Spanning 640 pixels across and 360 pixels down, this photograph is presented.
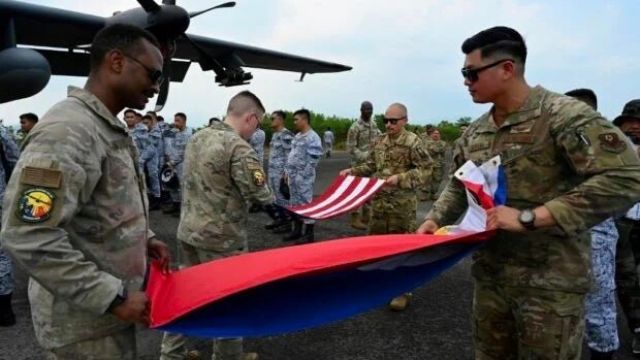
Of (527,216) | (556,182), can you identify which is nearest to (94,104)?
(527,216)

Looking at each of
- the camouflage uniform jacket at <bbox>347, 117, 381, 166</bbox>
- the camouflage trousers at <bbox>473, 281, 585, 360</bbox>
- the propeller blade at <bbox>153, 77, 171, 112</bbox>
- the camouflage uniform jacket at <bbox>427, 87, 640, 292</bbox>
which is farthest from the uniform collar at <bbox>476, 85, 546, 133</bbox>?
the propeller blade at <bbox>153, 77, 171, 112</bbox>

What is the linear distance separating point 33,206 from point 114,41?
0.68 meters

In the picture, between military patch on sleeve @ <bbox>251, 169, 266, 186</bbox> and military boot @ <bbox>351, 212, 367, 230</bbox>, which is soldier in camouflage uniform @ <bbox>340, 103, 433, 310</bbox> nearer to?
military patch on sleeve @ <bbox>251, 169, 266, 186</bbox>

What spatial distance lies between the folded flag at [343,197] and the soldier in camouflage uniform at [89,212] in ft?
10.3

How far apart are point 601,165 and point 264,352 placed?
2.85 metres

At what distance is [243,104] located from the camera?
11.6 ft

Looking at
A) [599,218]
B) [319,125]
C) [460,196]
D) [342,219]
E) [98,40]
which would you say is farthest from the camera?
[319,125]

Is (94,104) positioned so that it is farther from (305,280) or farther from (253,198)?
(253,198)

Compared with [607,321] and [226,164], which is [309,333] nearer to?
[226,164]

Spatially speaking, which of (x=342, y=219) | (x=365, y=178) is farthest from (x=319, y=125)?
(x=365, y=178)

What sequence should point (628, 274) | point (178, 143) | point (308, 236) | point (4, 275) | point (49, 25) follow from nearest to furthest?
point (628, 274) < point (4, 275) < point (308, 236) < point (49, 25) < point (178, 143)

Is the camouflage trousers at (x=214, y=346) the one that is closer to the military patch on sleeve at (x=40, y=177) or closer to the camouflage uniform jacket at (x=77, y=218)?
the camouflage uniform jacket at (x=77, y=218)

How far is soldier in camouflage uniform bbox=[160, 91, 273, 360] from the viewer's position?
326 centimetres

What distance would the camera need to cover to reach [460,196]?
2.61 meters
